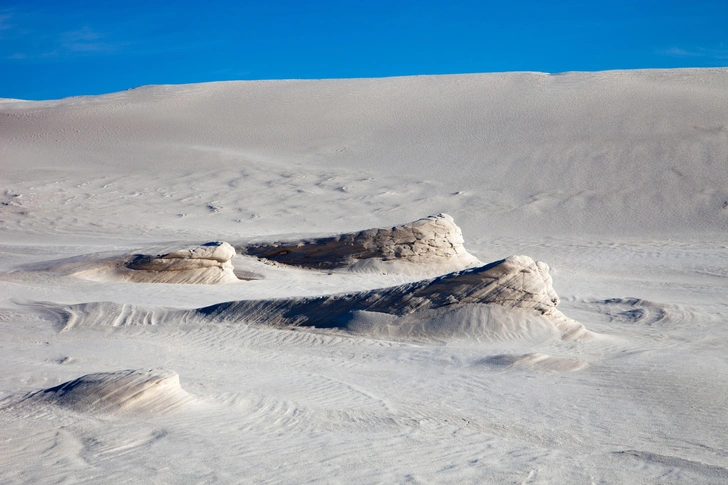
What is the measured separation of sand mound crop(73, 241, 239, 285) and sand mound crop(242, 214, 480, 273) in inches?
80.8

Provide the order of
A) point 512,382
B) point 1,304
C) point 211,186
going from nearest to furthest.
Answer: point 512,382
point 1,304
point 211,186

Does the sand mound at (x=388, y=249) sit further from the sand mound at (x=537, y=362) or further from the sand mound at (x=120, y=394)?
the sand mound at (x=120, y=394)

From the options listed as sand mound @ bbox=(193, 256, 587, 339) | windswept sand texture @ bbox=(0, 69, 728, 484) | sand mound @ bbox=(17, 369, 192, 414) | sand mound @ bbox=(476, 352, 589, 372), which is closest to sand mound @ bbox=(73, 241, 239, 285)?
windswept sand texture @ bbox=(0, 69, 728, 484)

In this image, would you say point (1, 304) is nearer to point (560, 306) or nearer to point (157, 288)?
point (157, 288)

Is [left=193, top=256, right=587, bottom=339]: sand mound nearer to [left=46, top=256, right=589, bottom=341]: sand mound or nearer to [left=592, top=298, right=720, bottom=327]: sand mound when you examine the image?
[left=46, top=256, right=589, bottom=341]: sand mound

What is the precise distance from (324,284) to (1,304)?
5.21 metres

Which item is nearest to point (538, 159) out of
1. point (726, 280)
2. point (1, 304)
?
point (726, 280)

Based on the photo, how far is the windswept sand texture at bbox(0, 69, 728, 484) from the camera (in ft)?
16.7

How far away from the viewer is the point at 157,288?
12.2m

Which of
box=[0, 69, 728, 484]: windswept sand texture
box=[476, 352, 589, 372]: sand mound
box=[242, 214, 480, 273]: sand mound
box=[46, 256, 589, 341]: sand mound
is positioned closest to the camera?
box=[0, 69, 728, 484]: windswept sand texture

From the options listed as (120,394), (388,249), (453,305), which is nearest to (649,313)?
(453,305)

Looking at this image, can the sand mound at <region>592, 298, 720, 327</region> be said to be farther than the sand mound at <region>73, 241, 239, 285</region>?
No

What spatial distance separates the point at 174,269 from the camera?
12.8 m

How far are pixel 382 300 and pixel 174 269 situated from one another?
4.82 meters
